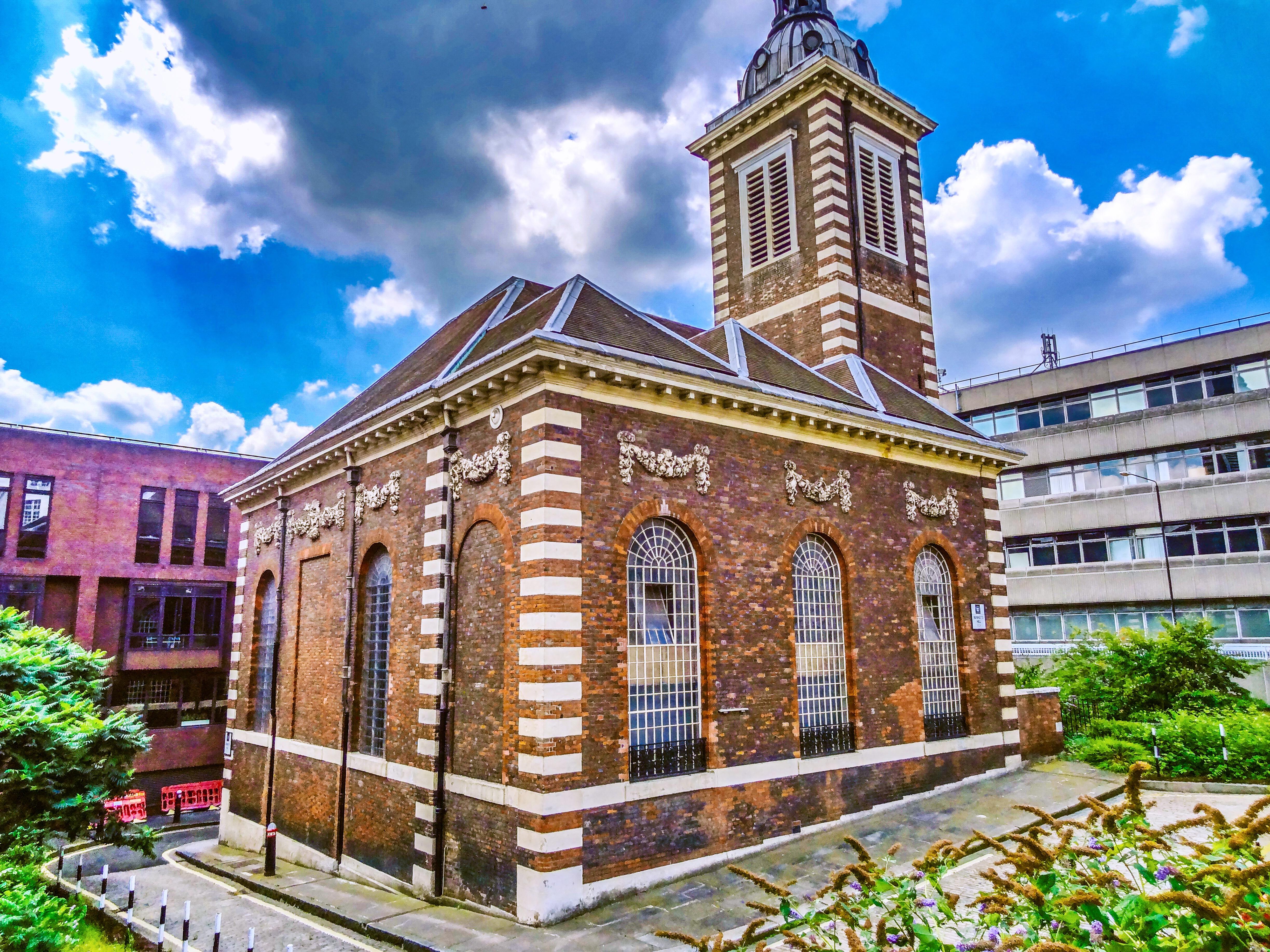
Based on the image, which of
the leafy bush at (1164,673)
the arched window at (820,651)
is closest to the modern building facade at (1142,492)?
the leafy bush at (1164,673)

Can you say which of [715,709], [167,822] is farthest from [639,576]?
[167,822]

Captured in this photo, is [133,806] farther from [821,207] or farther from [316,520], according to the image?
[821,207]

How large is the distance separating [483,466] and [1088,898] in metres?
11.6

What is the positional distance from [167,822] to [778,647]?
2469cm

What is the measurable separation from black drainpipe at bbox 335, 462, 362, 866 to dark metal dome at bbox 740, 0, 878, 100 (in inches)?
662

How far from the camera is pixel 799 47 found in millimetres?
24953

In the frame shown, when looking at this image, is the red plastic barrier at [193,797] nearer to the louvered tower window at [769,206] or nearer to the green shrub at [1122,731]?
the louvered tower window at [769,206]

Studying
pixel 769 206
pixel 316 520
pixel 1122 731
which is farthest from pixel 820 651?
pixel 769 206

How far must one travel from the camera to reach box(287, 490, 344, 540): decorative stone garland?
19.0 meters

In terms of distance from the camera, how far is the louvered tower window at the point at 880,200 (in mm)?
23844

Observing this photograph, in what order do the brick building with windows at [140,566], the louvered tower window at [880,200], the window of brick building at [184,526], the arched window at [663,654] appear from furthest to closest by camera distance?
the window of brick building at [184,526] → the brick building with windows at [140,566] → the louvered tower window at [880,200] → the arched window at [663,654]

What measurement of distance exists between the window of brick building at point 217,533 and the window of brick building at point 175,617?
1162mm

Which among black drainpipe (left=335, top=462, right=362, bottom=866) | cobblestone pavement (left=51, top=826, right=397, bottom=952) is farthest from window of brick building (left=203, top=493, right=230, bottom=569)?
black drainpipe (left=335, top=462, right=362, bottom=866)

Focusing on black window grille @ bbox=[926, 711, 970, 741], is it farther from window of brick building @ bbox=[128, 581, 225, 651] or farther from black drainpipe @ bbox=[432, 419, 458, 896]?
window of brick building @ bbox=[128, 581, 225, 651]
